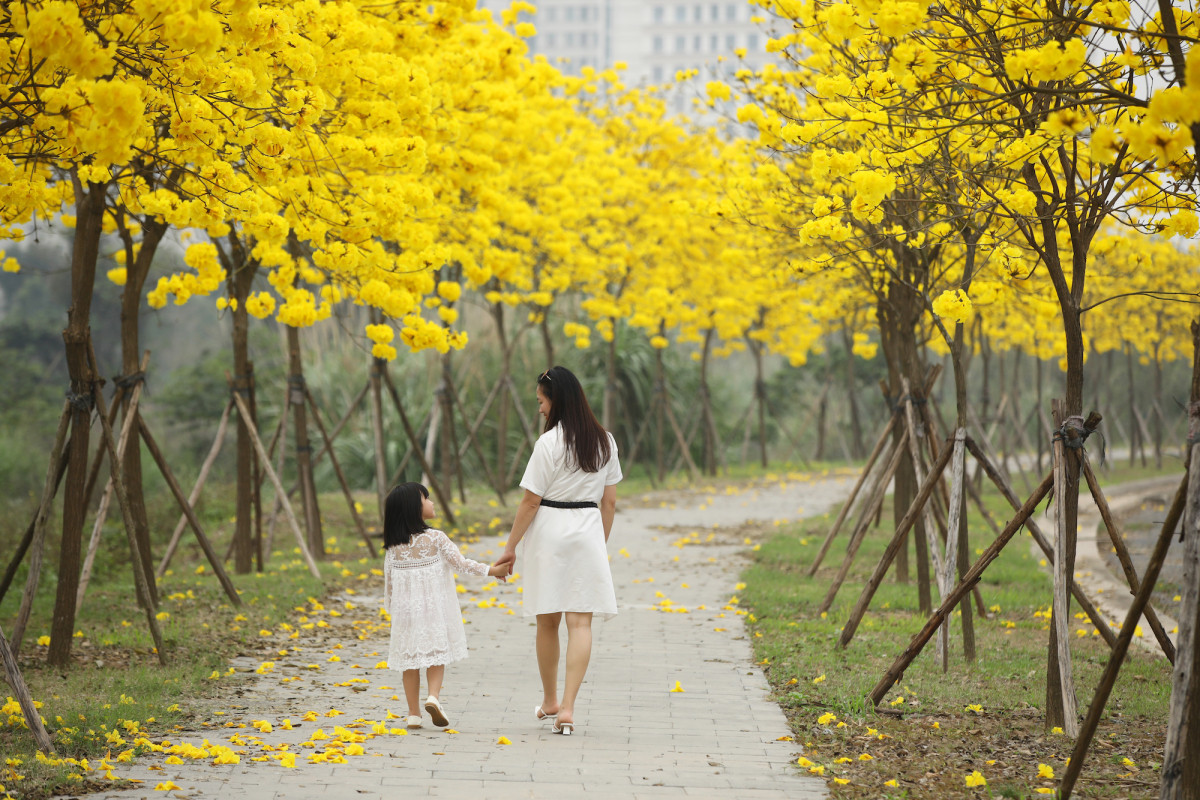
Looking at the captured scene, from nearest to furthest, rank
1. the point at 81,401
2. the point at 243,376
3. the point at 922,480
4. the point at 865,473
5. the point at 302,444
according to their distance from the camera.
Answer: the point at 81,401 < the point at 922,480 < the point at 865,473 < the point at 243,376 < the point at 302,444

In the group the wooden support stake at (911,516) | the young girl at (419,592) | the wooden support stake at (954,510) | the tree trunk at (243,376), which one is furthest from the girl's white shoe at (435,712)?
the tree trunk at (243,376)

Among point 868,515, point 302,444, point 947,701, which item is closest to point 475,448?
point 302,444

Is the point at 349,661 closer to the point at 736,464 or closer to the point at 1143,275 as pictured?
the point at 1143,275

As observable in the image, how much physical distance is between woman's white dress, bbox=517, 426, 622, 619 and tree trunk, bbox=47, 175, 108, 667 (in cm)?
290

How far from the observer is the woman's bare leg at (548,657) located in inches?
218

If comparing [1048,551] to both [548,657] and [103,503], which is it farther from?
[103,503]

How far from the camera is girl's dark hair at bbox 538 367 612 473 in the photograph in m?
5.49

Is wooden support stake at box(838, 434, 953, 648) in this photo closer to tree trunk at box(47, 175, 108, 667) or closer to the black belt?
the black belt

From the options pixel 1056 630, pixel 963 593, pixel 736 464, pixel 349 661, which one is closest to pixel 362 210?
pixel 349 661

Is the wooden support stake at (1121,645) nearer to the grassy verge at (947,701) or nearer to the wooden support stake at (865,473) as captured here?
the grassy verge at (947,701)

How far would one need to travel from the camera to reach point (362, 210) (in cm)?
723

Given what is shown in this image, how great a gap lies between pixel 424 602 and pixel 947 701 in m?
2.83

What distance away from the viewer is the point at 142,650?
7.05 m

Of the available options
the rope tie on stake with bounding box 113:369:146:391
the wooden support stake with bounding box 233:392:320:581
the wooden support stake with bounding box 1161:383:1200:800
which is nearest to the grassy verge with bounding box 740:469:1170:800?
the wooden support stake with bounding box 1161:383:1200:800
